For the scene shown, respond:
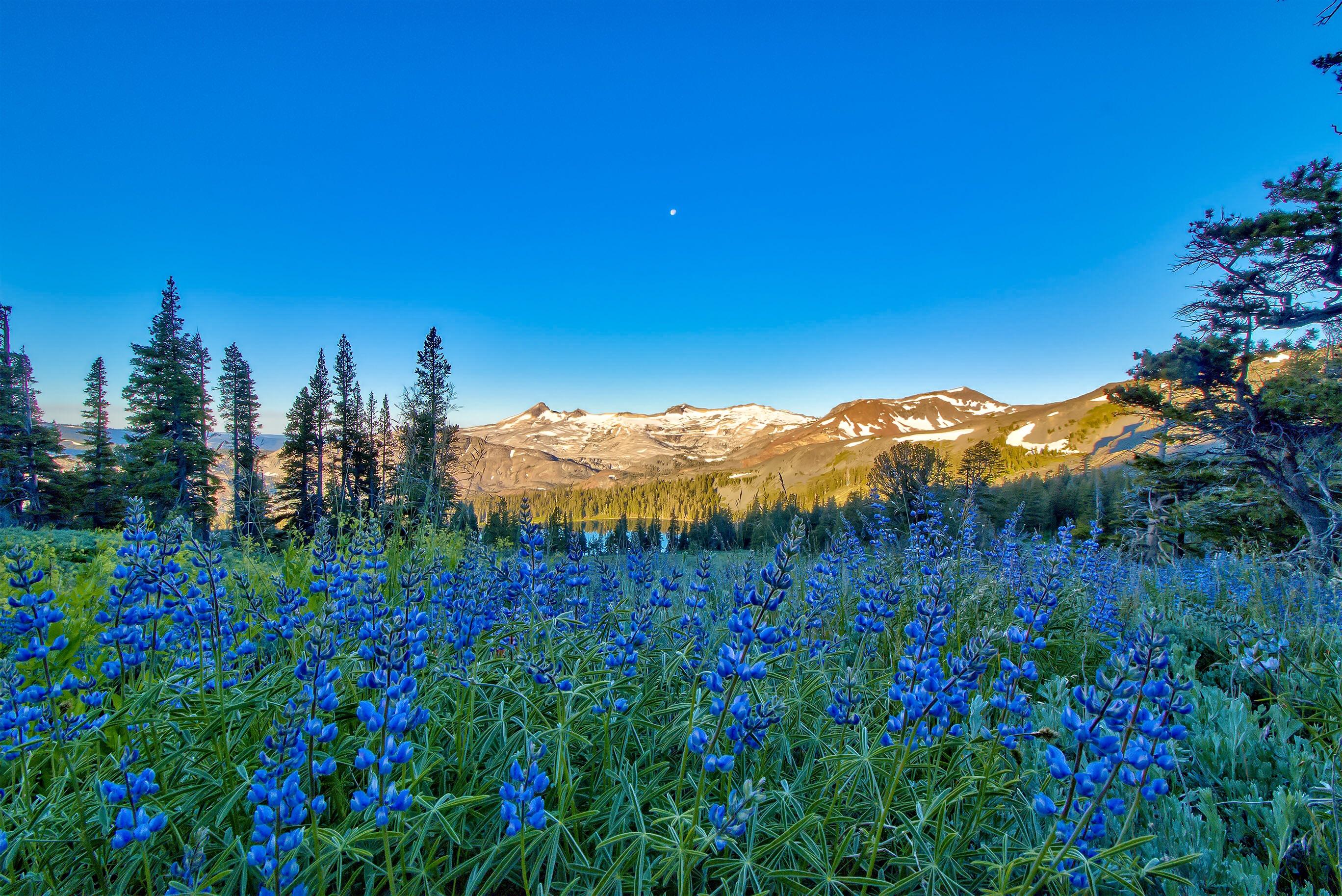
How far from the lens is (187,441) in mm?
30797

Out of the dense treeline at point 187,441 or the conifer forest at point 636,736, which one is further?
the dense treeline at point 187,441

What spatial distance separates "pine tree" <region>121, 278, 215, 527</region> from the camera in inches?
1163

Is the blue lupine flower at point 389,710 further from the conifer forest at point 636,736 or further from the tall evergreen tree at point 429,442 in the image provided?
the tall evergreen tree at point 429,442

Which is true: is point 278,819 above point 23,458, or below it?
below

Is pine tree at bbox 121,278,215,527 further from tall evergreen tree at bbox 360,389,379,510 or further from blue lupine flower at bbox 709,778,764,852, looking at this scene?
blue lupine flower at bbox 709,778,764,852

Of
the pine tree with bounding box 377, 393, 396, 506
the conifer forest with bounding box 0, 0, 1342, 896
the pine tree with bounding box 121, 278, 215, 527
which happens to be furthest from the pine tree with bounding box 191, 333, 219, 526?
the conifer forest with bounding box 0, 0, 1342, 896

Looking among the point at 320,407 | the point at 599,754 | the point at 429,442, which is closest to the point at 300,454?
the point at 320,407

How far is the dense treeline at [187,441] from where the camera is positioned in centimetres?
2862

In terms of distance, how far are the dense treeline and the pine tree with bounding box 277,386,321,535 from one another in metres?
0.08

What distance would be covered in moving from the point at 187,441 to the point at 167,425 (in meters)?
1.55

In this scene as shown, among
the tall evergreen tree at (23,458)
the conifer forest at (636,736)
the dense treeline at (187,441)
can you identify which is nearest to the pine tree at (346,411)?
the dense treeline at (187,441)

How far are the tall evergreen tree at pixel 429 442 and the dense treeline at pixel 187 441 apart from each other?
0.38ft

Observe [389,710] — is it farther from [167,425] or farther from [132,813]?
[167,425]

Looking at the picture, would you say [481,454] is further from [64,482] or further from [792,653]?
[64,482]
